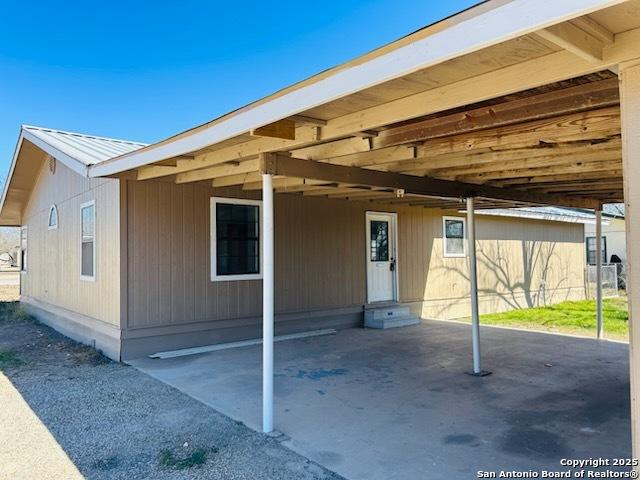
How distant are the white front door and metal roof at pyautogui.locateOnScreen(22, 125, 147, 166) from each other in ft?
14.6

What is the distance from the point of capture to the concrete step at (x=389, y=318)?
8695mm

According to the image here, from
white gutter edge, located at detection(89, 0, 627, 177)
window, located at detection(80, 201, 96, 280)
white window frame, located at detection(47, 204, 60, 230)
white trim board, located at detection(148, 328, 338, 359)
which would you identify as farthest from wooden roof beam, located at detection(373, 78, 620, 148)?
white window frame, located at detection(47, 204, 60, 230)

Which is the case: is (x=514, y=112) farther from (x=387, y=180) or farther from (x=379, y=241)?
(x=379, y=241)

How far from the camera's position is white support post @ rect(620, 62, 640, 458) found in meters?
1.88

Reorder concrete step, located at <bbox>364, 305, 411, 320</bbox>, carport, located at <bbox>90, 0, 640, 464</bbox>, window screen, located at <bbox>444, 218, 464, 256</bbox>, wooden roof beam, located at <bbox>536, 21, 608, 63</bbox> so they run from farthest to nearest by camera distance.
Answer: window screen, located at <bbox>444, 218, 464, 256</bbox> → concrete step, located at <bbox>364, 305, 411, 320</bbox> → carport, located at <bbox>90, 0, 640, 464</bbox> → wooden roof beam, located at <bbox>536, 21, 608, 63</bbox>

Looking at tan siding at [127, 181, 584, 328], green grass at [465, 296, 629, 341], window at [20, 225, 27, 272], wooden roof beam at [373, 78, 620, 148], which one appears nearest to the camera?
wooden roof beam at [373, 78, 620, 148]

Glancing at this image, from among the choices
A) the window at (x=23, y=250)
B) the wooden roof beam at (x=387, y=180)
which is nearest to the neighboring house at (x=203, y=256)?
the window at (x=23, y=250)

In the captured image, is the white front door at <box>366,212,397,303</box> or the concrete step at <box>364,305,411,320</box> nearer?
the concrete step at <box>364,305,411,320</box>

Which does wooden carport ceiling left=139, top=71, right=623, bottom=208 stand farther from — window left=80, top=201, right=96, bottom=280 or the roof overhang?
the roof overhang

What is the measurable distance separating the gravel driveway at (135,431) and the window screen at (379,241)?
16.7 ft

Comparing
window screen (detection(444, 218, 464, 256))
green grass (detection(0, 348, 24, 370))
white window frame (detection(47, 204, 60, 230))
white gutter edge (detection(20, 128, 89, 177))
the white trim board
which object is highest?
white gutter edge (detection(20, 128, 89, 177))

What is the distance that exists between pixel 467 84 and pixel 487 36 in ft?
2.47

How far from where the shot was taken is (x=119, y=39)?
66.8 feet

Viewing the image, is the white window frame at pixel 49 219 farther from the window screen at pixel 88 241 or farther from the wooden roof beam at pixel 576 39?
the wooden roof beam at pixel 576 39
